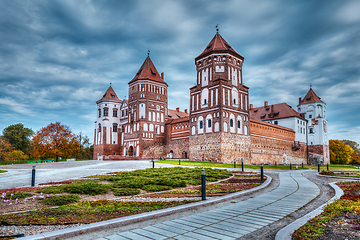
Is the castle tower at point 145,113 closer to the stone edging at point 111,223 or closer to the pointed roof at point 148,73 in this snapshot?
the pointed roof at point 148,73

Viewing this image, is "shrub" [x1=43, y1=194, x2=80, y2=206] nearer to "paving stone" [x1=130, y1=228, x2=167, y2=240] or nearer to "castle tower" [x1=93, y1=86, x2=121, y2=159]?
"paving stone" [x1=130, y1=228, x2=167, y2=240]

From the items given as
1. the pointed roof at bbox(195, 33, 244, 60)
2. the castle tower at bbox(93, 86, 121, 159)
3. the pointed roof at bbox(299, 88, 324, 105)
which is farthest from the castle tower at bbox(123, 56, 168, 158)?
the pointed roof at bbox(299, 88, 324, 105)

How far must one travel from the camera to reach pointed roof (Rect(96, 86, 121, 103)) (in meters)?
58.2

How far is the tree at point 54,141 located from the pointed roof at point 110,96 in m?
13.0

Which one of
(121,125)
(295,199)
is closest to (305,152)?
(121,125)

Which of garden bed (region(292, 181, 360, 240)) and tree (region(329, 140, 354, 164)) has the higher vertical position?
garden bed (region(292, 181, 360, 240))

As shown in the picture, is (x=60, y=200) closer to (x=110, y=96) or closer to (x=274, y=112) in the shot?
(x=110, y=96)

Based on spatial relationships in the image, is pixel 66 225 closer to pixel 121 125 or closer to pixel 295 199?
pixel 295 199

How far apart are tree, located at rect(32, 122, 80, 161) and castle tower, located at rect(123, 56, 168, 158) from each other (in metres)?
12.1

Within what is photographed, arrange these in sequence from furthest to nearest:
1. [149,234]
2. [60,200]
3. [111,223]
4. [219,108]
→ [219,108]
[60,200]
[111,223]
[149,234]

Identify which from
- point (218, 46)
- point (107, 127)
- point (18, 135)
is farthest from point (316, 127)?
point (18, 135)

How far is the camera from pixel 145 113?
5212cm

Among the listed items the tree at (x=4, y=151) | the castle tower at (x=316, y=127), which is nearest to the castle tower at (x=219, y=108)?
the castle tower at (x=316, y=127)

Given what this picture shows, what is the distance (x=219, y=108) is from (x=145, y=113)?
19.7 metres
